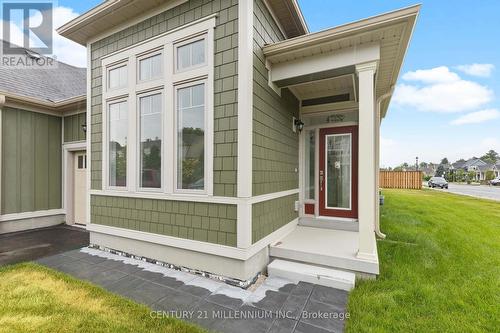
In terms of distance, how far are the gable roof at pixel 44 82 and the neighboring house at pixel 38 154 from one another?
0.03 m

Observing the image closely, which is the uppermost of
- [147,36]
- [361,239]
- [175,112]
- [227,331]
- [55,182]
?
[147,36]

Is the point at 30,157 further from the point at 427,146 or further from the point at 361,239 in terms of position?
the point at 427,146

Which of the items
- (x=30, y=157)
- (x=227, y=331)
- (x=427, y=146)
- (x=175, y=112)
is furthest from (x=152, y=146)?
(x=427, y=146)

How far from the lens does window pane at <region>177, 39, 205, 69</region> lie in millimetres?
3447

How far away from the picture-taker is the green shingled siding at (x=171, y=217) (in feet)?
10.5

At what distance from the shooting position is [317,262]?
3305 millimetres

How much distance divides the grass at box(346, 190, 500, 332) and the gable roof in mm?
7091

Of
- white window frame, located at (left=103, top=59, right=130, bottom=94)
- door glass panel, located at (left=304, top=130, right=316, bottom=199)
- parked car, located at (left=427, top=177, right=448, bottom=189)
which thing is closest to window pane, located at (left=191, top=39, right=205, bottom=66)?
white window frame, located at (left=103, top=59, right=130, bottom=94)

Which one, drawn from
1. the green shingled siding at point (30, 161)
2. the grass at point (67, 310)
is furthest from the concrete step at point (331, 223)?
the green shingled siding at point (30, 161)

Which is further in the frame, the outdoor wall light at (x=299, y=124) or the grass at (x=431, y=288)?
the outdoor wall light at (x=299, y=124)

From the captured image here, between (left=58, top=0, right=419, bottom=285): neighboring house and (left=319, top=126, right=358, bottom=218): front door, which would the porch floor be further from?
(left=319, top=126, right=358, bottom=218): front door

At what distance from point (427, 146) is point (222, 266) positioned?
82717 mm

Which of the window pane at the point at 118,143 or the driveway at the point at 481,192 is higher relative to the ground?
the window pane at the point at 118,143

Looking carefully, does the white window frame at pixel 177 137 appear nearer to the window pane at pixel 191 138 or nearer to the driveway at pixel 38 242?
the window pane at pixel 191 138
